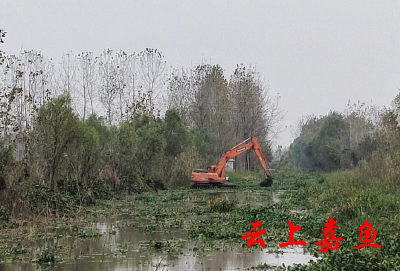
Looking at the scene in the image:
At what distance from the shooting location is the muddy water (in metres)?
9.58

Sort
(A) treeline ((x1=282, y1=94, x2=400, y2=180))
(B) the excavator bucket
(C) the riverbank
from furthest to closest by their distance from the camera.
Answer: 1. (A) treeline ((x1=282, y1=94, x2=400, y2=180))
2. (B) the excavator bucket
3. (C) the riverbank

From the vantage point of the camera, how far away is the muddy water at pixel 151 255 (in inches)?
377

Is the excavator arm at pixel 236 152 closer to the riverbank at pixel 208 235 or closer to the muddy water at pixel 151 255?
the riverbank at pixel 208 235

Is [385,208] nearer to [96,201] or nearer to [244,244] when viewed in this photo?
[244,244]

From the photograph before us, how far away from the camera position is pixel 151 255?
10641 millimetres

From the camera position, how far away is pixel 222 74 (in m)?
50.8

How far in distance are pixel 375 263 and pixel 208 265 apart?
9.66ft

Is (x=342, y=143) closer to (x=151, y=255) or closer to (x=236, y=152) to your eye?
(x=236, y=152)

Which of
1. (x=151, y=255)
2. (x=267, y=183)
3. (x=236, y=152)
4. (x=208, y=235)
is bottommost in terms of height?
(x=151, y=255)

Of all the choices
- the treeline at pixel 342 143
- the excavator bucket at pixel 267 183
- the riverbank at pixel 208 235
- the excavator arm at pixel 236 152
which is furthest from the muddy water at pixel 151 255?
the treeline at pixel 342 143

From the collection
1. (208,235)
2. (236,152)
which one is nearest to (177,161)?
(236,152)

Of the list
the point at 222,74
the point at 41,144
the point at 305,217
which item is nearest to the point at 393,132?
the point at 305,217

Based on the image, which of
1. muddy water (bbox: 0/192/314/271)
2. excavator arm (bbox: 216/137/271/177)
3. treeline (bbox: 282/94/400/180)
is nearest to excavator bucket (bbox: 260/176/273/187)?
excavator arm (bbox: 216/137/271/177)

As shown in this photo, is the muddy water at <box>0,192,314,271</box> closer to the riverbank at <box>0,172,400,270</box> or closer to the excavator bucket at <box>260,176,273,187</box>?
the riverbank at <box>0,172,400,270</box>
